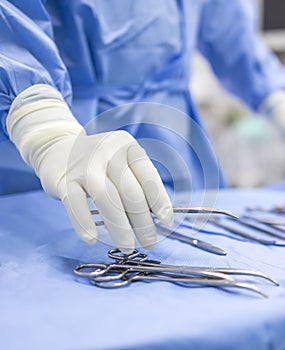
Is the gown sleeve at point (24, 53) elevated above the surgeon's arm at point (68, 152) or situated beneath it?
elevated above

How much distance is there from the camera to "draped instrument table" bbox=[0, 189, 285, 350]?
0.47 m

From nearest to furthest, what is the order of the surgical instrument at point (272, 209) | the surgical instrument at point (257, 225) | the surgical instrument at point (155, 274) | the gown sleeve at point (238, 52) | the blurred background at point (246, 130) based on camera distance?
the surgical instrument at point (155, 274) < the surgical instrument at point (257, 225) < the surgical instrument at point (272, 209) < the gown sleeve at point (238, 52) < the blurred background at point (246, 130)

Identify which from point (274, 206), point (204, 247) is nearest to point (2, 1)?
point (204, 247)

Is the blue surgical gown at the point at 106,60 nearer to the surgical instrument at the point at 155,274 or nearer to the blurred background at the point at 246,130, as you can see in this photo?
the surgical instrument at the point at 155,274

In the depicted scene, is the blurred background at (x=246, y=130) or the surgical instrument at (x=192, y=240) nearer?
the surgical instrument at (x=192, y=240)

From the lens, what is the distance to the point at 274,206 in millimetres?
1060

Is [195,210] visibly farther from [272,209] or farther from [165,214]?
[272,209]

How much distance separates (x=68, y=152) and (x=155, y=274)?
0.63ft

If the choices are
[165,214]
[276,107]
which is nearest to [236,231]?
[165,214]

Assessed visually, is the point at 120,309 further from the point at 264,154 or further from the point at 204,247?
the point at 264,154

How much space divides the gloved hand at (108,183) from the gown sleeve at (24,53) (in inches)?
3.3

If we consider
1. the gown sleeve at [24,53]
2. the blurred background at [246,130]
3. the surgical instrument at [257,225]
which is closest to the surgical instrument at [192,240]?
the surgical instrument at [257,225]

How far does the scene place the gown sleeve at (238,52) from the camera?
1375 mm

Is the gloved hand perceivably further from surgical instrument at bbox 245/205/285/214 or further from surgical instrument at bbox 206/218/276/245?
surgical instrument at bbox 245/205/285/214
